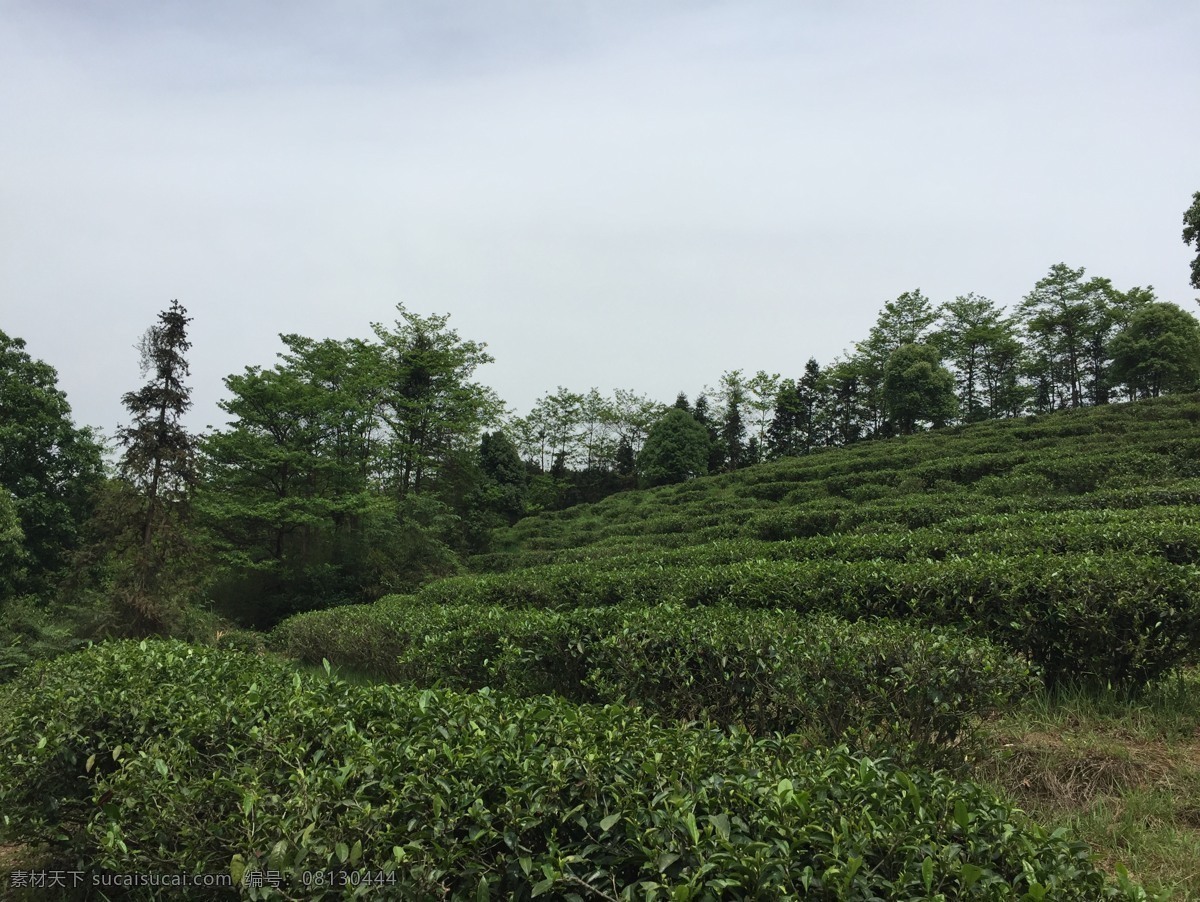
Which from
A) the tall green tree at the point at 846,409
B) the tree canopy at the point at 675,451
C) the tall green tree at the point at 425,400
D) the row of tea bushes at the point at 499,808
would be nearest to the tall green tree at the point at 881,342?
the tall green tree at the point at 846,409

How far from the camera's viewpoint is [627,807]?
84.4 inches

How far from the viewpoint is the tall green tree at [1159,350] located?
3241 cm

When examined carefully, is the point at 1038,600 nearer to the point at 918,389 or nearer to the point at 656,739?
the point at 656,739

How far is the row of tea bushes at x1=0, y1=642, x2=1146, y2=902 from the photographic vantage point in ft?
6.17

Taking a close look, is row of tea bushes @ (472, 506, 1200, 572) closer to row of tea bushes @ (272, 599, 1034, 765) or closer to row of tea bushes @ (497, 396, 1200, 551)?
row of tea bushes @ (497, 396, 1200, 551)

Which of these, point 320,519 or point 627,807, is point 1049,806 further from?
point 320,519

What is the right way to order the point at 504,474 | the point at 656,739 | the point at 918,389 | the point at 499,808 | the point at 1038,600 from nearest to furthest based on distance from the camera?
the point at 499,808
the point at 656,739
the point at 1038,600
the point at 504,474
the point at 918,389

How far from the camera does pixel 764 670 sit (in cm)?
413

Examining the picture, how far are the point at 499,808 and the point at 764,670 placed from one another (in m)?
2.38

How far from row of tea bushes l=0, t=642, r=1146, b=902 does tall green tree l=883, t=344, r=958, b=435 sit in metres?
39.8

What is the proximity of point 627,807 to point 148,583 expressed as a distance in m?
13.3

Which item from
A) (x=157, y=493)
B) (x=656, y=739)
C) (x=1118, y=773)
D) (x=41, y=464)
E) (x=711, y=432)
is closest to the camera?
(x=656, y=739)

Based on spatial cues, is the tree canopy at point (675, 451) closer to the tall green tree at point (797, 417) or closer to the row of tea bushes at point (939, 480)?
the row of tea bushes at point (939, 480)

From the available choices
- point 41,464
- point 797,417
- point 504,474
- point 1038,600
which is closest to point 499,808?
point 1038,600
